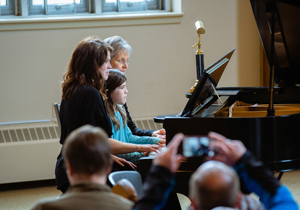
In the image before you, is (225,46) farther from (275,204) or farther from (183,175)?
(275,204)

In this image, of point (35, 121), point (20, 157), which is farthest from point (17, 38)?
point (20, 157)

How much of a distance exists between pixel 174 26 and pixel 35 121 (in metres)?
1.73

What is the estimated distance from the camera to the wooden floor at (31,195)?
12.5 ft

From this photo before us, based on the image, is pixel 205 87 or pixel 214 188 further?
pixel 205 87

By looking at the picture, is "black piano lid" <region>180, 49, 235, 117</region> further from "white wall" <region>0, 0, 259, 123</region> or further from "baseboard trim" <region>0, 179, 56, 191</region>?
"baseboard trim" <region>0, 179, 56, 191</region>

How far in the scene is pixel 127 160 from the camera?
278 centimetres

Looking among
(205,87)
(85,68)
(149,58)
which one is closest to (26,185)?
(149,58)

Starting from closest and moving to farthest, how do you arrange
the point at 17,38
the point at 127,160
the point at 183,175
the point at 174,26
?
the point at 183,175 < the point at 127,160 < the point at 17,38 < the point at 174,26

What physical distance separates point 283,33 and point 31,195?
108 inches

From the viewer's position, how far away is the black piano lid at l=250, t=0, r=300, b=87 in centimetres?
259

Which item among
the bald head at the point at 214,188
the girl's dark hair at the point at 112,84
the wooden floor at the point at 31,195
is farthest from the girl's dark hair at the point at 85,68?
the wooden floor at the point at 31,195

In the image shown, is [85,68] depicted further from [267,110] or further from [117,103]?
[267,110]

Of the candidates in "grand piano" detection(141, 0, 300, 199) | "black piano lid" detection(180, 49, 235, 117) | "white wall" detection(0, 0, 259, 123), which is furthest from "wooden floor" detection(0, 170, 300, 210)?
"black piano lid" detection(180, 49, 235, 117)

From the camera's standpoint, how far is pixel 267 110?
2512 millimetres
